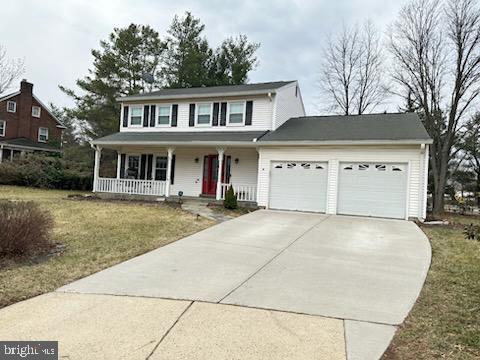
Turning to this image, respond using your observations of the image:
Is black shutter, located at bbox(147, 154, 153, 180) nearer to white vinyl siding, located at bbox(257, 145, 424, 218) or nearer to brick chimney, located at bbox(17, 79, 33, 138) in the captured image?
white vinyl siding, located at bbox(257, 145, 424, 218)

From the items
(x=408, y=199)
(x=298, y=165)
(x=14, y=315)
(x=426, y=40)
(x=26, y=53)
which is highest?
(x=426, y=40)

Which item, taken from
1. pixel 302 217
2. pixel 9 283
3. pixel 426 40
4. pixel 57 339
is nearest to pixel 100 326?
pixel 57 339

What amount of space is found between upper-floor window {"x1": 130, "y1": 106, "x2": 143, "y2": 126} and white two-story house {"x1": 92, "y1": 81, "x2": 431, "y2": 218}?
0.18 feet

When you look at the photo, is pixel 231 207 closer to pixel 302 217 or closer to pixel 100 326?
pixel 302 217

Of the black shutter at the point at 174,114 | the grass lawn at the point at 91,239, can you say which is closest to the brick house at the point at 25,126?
the black shutter at the point at 174,114

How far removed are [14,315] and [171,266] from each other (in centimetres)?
260

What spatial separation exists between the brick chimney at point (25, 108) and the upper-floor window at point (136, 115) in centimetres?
1994

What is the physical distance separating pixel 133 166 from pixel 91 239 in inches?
452

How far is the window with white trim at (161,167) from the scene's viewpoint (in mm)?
18500

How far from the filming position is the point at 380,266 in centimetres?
649

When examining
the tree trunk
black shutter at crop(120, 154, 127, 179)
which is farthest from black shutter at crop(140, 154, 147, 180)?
the tree trunk

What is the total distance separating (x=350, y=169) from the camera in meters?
13.5

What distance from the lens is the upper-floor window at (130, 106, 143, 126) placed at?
1948cm

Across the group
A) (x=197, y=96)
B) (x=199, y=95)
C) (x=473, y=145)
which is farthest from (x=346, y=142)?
(x=473, y=145)
